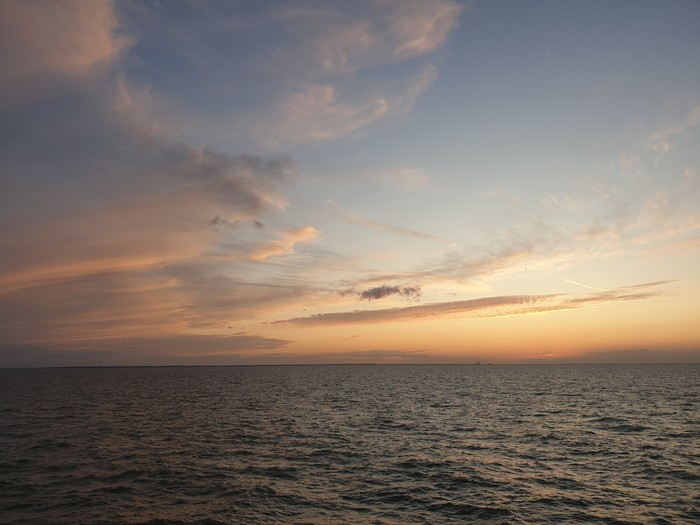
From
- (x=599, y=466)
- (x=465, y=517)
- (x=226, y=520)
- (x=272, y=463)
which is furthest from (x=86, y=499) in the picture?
(x=599, y=466)

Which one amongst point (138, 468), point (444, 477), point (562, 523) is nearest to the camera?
point (562, 523)

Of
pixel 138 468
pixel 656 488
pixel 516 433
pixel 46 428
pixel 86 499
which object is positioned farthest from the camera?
pixel 46 428

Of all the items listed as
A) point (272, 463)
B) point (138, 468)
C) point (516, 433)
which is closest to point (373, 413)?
point (516, 433)

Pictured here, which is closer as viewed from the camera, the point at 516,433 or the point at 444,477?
the point at 444,477

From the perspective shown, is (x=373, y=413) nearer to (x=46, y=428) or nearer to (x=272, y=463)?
(x=272, y=463)

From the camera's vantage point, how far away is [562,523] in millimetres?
23578

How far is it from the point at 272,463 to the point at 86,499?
13158 mm

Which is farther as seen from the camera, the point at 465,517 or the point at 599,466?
the point at 599,466

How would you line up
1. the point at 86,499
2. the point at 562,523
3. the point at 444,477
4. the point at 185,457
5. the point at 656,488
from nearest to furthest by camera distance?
the point at 562,523 < the point at 86,499 < the point at 656,488 < the point at 444,477 < the point at 185,457

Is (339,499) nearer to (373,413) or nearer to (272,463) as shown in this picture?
(272,463)

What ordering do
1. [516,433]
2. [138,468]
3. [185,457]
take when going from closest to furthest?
[138,468], [185,457], [516,433]

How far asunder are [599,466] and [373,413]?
35.9 metres

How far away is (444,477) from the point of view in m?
31.6

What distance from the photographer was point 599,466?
1346 inches
